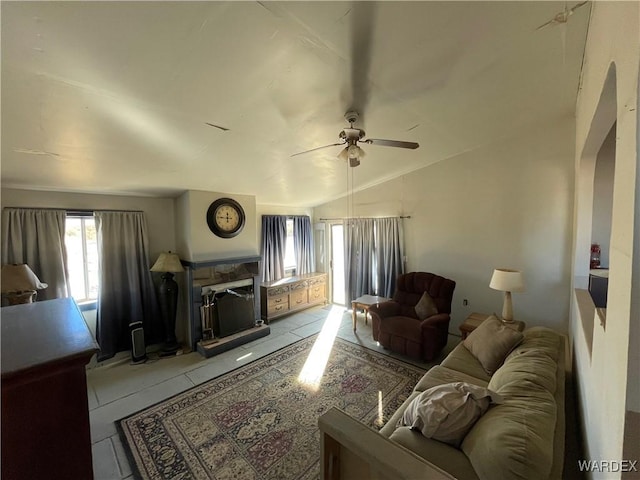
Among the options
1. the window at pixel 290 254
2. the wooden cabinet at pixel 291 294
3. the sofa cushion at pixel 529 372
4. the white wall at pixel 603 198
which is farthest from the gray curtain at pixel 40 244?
Result: the white wall at pixel 603 198

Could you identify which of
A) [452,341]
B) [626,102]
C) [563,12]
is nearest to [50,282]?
[626,102]

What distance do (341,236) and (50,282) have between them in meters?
4.41

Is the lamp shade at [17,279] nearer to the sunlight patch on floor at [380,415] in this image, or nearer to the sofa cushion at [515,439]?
the sunlight patch on floor at [380,415]

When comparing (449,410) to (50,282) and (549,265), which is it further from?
(50,282)

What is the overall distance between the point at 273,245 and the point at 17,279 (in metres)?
3.24

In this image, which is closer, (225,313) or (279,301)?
(225,313)

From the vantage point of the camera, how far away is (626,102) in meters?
0.71

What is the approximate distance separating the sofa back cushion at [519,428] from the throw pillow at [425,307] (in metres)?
1.74

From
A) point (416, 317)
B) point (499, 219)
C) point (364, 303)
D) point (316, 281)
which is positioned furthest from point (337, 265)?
point (499, 219)

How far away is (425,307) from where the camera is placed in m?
3.54

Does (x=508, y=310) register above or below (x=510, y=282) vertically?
below

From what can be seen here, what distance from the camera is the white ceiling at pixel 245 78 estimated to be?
49.2 inches

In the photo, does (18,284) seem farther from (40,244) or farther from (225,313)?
(225,313)

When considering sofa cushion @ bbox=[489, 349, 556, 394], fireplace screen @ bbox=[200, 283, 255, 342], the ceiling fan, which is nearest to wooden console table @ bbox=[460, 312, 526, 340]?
sofa cushion @ bbox=[489, 349, 556, 394]
